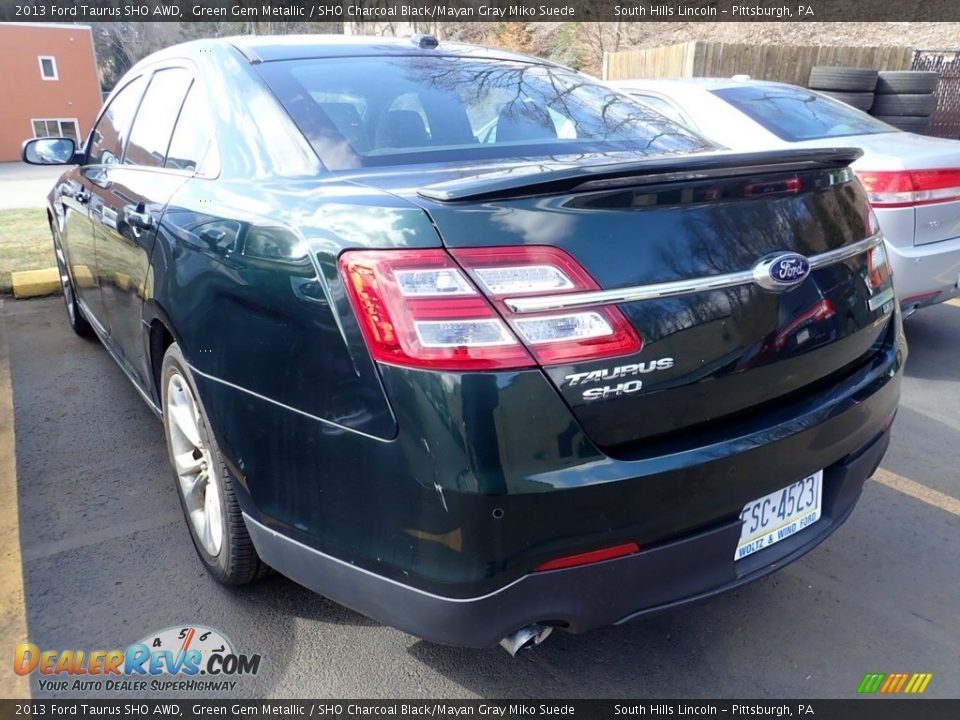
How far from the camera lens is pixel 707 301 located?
1639mm

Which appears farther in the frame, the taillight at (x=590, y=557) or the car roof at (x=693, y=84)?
the car roof at (x=693, y=84)

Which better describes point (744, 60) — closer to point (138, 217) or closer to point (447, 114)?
point (447, 114)

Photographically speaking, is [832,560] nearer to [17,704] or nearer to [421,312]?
[421,312]

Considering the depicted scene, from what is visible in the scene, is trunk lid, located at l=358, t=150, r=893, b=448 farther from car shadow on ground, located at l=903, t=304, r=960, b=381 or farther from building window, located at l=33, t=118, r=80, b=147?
building window, located at l=33, t=118, r=80, b=147

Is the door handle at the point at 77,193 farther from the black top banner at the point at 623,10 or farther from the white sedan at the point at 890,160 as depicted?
the black top banner at the point at 623,10

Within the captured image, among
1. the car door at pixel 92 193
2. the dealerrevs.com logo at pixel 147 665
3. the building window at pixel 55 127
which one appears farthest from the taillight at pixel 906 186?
the building window at pixel 55 127

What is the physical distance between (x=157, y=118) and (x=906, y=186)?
375cm

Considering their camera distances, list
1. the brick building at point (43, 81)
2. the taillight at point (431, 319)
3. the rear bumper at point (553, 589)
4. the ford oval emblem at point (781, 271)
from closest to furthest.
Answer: the taillight at point (431, 319) < the rear bumper at point (553, 589) < the ford oval emblem at point (781, 271) < the brick building at point (43, 81)

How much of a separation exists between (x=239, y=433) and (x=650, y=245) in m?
1.13

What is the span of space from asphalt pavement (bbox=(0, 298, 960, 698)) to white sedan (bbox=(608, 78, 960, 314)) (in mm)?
1386

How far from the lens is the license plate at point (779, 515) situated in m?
1.84

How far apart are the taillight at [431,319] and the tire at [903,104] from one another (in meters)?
9.80

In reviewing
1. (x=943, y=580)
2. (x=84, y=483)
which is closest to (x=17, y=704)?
(x=84, y=483)

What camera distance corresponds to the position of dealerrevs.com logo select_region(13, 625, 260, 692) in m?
2.10
